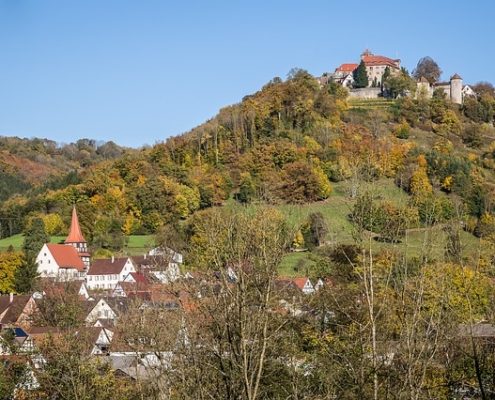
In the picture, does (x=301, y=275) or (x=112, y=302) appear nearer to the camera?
(x=112, y=302)

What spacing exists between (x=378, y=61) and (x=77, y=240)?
55.3 m

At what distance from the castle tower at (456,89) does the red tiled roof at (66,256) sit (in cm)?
5496

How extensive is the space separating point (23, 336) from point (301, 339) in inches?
619

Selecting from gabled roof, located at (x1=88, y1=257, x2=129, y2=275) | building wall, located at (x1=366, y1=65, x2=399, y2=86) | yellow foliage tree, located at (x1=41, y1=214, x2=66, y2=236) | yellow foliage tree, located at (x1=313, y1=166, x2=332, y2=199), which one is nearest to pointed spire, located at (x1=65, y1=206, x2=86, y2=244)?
gabled roof, located at (x1=88, y1=257, x2=129, y2=275)

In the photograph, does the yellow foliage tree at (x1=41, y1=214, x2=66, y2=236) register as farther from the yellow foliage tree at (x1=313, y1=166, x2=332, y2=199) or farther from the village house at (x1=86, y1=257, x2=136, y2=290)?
the yellow foliage tree at (x1=313, y1=166, x2=332, y2=199)

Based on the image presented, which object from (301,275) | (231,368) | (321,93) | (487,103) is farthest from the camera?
(487,103)

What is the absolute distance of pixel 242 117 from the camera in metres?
→ 72.6

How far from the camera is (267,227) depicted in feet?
32.8

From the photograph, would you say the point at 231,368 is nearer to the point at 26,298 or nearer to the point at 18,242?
the point at 26,298

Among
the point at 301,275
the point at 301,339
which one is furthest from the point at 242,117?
the point at 301,339

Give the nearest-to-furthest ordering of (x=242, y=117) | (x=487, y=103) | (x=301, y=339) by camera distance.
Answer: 1. (x=301, y=339)
2. (x=242, y=117)
3. (x=487, y=103)


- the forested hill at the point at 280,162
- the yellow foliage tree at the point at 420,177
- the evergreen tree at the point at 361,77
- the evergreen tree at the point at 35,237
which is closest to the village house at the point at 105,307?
the evergreen tree at the point at 35,237

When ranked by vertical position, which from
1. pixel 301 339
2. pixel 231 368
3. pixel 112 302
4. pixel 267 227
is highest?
pixel 267 227

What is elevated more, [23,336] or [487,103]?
[487,103]
